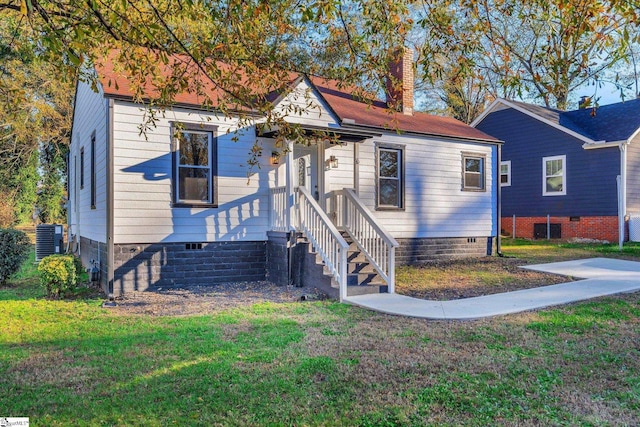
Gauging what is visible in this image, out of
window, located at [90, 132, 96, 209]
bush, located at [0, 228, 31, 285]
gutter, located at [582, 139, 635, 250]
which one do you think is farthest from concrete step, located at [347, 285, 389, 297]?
gutter, located at [582, 139, 635, 250]

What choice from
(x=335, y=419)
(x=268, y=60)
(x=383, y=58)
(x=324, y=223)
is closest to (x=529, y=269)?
(x=324, y=223)

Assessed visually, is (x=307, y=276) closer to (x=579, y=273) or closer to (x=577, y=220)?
(x=579, y=273)

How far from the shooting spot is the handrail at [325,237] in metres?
7.81

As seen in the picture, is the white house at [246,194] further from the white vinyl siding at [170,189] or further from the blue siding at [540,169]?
the blue siding at [540,169]

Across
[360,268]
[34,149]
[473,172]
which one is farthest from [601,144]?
[34,149]

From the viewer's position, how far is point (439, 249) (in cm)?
1247

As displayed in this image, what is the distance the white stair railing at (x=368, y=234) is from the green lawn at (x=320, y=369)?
1.94 metres

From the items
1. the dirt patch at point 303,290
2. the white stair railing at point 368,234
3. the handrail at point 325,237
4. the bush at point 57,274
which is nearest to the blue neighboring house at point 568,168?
the dirt patch at point 303,290

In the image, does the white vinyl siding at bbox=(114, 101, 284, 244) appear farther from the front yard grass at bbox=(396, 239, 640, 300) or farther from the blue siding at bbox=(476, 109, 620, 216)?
the blue siding at bbox=(476, 109, 620, 216)

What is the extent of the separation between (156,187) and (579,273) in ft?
28.5

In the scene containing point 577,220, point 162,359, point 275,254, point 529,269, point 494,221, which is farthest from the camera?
point 577,220

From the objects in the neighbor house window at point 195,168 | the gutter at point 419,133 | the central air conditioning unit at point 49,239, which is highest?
the gutter at point 419,133

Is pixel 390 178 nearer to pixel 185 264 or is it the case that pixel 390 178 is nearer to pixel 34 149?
pixel 185 264

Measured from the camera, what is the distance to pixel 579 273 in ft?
33.0
